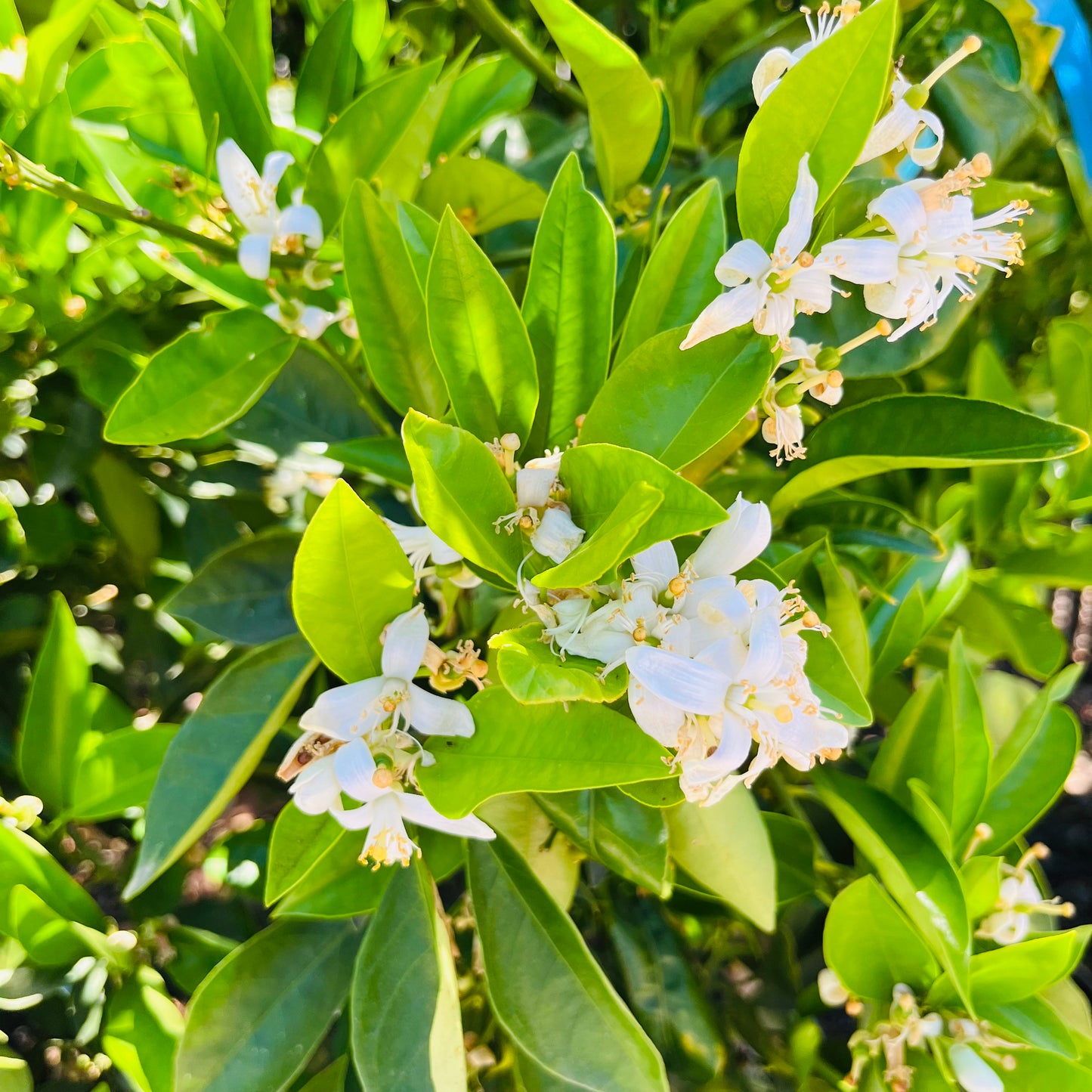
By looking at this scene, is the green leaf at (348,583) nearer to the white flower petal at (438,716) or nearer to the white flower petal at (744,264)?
the white flower petal at (438,716)

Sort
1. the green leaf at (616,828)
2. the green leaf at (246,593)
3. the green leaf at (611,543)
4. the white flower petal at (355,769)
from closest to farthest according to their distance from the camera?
the green leaf at (611,543) < the white flower petal at (355,769) < the green leaf at (616,828) < the green leaf at (246,593)

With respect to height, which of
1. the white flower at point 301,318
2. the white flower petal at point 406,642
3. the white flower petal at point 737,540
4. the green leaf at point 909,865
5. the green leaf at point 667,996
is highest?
the white flower at point 301,318

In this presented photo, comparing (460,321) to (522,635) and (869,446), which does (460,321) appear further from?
(869,446)

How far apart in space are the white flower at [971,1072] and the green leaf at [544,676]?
0.49 m

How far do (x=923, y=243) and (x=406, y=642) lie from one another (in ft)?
1.19

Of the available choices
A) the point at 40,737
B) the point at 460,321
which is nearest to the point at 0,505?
the point at 40,737

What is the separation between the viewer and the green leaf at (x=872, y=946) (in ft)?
2.09

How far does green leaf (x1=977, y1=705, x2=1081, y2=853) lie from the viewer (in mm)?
722

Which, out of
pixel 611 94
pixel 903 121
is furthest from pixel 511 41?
pixel 903 121

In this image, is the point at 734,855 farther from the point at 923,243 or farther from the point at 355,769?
the point at 923,243

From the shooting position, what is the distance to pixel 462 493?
16.9 inches

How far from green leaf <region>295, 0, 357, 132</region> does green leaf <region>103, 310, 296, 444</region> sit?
23 centimetres

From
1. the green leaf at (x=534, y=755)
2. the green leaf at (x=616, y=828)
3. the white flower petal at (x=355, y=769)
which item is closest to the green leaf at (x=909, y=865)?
the green leaf at (x=616, y=828)

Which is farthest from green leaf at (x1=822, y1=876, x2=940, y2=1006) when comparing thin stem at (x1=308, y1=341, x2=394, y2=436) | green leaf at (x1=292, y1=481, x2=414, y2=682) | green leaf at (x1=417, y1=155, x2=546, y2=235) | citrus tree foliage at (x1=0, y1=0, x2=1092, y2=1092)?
green leaf at (x1=417, y1=155, x2=546, y2=235)
